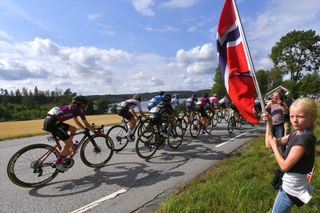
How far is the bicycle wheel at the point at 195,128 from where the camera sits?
1143cm

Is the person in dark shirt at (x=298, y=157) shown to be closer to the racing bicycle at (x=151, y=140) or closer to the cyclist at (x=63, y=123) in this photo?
the cyclist at (x=63, y=123)

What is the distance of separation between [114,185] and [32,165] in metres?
1.79

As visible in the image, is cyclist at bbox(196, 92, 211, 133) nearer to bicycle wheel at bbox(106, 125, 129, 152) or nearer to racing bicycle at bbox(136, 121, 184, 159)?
racing bicycle at bbox(136, 121, 184, 159)

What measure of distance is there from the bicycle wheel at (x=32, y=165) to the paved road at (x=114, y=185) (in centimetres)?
17

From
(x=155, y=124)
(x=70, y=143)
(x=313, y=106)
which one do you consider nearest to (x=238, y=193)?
(x=313, y=106)

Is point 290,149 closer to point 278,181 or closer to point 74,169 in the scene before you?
point 278,181

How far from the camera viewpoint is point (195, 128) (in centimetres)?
1150

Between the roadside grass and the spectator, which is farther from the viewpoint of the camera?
the spectator

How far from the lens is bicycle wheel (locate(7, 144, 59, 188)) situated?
5.46 m

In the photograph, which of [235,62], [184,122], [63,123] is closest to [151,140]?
[63,123]

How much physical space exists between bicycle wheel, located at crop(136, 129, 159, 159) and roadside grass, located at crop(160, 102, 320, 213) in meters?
2.17

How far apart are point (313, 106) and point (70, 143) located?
16.5 feet

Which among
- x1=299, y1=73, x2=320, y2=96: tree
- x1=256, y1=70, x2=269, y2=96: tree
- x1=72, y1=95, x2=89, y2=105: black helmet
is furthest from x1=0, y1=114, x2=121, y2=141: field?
x1=256, y1=70, x2=269, y2=96: tree

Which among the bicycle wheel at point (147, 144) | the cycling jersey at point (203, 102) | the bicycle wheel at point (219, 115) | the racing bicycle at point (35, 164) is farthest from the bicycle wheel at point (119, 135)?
the bicycle wheel at point (219, 115)
